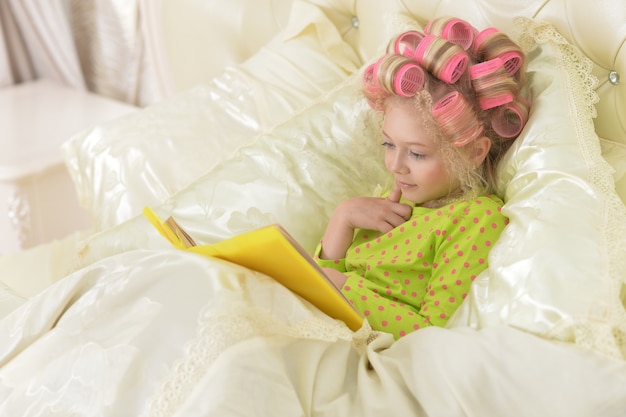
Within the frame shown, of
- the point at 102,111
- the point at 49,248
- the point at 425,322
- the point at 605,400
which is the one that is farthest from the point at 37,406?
the point at 102,111

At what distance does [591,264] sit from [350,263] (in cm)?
49

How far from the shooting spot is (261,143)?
1706 millimetres

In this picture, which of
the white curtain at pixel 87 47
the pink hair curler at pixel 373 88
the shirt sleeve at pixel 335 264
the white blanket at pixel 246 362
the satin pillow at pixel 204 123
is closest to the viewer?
the white blanket at pixel 246 362

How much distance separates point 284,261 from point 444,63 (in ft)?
1.46

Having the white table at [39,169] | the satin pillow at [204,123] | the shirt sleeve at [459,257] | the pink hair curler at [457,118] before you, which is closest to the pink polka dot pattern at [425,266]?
the shirt sleeve at [459,257]

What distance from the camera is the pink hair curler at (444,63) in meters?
1.34

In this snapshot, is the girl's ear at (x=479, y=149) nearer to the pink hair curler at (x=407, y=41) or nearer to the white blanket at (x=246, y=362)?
the pink hair curler at (x=407, y=41)

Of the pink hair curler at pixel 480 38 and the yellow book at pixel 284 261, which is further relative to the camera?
the pink hair curler at pixel 480 38

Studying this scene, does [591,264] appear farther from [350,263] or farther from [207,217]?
[207,217]

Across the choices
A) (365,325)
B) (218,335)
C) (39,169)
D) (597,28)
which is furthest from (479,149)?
(39,169)

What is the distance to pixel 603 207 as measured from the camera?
1191 mm

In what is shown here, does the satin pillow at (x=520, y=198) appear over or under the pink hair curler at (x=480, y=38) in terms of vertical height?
under

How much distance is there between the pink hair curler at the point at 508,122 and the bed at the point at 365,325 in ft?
0.08

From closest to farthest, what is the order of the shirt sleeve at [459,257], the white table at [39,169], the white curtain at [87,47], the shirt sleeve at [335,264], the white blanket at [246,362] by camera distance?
the white blanket at [246,362] → the shirt sleeve at [459,257] → the shirt sleeve at [335,264] → the white table at [39,169] → the white curtain at [87,47]
